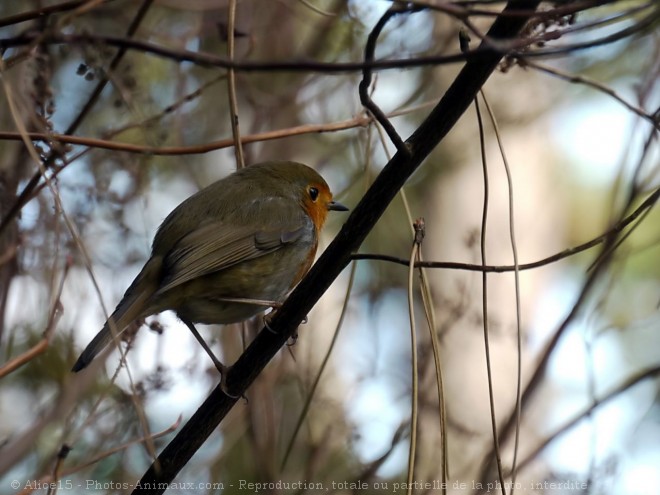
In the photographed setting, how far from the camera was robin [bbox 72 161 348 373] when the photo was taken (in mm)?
3268

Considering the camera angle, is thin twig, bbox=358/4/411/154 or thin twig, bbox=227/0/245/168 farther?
thin twig, bbox=227/0/245/168

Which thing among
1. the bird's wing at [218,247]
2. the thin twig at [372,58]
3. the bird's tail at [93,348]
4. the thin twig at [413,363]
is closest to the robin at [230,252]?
the bird's wing at [218,247]

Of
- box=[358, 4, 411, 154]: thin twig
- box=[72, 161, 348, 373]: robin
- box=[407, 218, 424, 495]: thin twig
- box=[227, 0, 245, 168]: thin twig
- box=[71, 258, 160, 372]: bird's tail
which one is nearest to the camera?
box=[358, 4, 411, 154]: thin twig

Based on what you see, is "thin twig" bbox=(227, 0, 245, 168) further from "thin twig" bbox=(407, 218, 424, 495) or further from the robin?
"thin twig" bbox=(407, 218, 424, 495)

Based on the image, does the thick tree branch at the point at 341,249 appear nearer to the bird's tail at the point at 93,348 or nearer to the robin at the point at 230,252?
the bird's tail at the point at 93,348

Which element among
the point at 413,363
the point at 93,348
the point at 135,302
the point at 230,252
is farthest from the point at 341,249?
the point at 230,252

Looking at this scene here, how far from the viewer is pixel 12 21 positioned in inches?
85.4

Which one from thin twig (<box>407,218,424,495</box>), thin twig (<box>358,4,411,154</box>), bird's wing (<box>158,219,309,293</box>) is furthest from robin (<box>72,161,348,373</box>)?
thin twig (<box>358,4,411,154</box>)

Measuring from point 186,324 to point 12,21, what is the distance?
1.61m

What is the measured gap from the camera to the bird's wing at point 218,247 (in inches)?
129

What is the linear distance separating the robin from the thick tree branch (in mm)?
601

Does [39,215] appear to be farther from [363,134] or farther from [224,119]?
[224,119]

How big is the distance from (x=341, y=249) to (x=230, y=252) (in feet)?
4.46

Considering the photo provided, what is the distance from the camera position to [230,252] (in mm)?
3463
